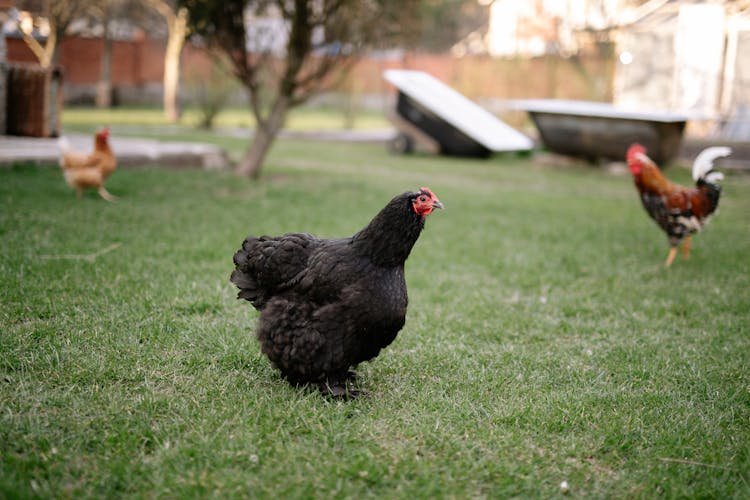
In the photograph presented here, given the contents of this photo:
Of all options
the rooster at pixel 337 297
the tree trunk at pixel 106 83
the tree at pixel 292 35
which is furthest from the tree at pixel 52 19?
the rooster at pixel 337 297

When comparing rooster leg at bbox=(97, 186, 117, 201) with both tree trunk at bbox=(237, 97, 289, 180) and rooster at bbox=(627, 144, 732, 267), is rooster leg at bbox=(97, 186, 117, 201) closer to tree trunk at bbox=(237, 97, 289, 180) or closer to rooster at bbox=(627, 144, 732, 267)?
tree trunk at bbox=(237, 97, 289, 180)

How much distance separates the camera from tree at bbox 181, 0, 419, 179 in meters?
9.45

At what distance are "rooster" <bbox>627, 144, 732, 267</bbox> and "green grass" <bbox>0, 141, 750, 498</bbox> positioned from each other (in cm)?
42

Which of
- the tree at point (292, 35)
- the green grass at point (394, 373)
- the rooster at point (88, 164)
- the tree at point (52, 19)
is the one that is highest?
the tree at point (52, 19)

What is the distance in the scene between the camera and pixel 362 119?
→ 91.4 feet

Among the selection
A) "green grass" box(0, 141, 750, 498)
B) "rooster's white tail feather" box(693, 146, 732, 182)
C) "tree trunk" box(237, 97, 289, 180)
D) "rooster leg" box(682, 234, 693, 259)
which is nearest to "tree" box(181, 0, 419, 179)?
"tree trunk" box(237, 97, 289, 180)

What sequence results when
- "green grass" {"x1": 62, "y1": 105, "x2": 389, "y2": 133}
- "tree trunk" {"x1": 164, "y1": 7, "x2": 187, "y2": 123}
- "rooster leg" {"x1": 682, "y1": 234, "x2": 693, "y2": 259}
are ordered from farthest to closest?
"tree trunk" {"x1": 164, "y1": 7, "x2": 187, "y2": 123}, "green grass" {"x1": 62, "y1": 105, "x2": 389, "y2": 133}, "rooster leg" {"x1": 682, "y1": 234, "x2": 693, "y2": 259}

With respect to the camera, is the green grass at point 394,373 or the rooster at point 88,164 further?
the rooster at point 88,164

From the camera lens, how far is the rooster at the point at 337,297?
314 cm

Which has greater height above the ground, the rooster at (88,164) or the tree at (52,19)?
the tree at (52,19)

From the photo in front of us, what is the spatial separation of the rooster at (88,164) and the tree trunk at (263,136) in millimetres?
2916

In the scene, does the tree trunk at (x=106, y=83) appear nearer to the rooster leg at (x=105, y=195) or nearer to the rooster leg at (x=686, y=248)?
the rooster leg at (x=105, y=195)

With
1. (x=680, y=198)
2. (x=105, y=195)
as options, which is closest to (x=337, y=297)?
(x=680, y=198)

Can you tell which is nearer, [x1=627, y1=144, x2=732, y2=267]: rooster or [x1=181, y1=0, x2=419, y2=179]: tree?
[x1=627, y1=144, x2=732, y2=267]: rooster
